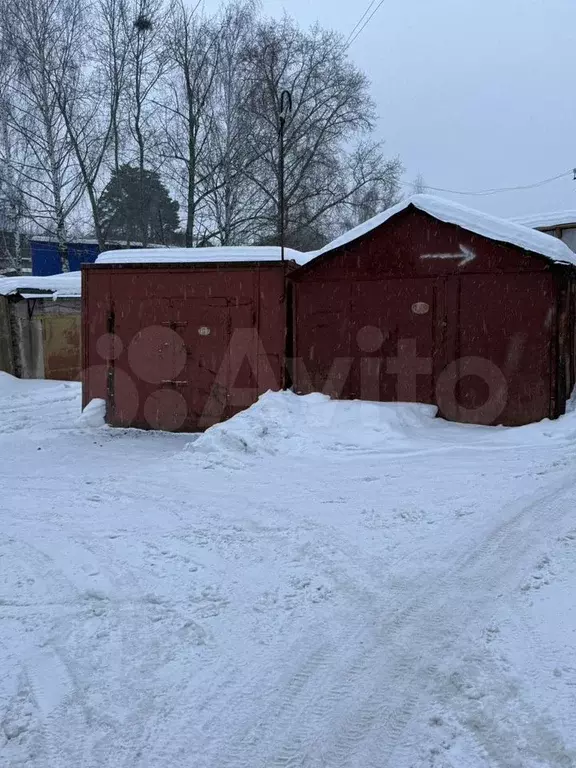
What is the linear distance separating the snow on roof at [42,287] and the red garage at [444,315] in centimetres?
937

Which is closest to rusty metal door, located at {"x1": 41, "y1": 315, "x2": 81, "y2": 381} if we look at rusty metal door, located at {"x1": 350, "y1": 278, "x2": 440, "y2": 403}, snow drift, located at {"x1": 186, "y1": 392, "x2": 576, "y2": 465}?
snow drift, located at {"x1": 186, "y1": 392, "x2": 576, "y2": 465}

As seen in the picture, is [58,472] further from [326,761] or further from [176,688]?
[326,761]

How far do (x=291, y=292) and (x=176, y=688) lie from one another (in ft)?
25.6

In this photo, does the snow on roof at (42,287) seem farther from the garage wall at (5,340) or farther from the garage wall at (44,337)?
the garage wall at (5,340)

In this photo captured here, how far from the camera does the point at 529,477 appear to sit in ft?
20.9

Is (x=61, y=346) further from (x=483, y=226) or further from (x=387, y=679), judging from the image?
(x=387, y=679)

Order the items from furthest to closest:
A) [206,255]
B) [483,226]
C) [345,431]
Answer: [206,255] < [483,226] < [345,431]

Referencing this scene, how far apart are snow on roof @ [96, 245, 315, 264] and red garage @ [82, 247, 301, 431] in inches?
0.7

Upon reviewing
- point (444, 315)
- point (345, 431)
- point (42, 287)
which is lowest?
point (345, 431)

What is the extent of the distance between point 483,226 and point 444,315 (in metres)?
1.28

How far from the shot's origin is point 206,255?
1069cm

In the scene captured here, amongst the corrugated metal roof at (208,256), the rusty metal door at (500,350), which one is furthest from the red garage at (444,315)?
the corrugated metal roof at (208,256)

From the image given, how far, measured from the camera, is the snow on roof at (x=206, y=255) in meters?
10.5

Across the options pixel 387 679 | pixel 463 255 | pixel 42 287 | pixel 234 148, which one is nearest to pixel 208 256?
pixel 463 255
